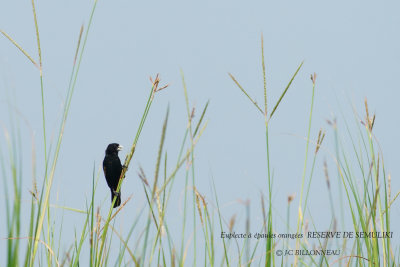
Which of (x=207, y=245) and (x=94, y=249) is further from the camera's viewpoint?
(x=207, y=245)

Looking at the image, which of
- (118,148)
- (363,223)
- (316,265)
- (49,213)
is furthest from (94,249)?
(118,148)

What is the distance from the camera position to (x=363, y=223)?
2.38 meters

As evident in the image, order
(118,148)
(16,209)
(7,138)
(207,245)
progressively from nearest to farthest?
1. (16,209)
2. (7,138)
3. (207,245)
4. (118,148)

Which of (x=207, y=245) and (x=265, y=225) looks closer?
(x=265, y=225)

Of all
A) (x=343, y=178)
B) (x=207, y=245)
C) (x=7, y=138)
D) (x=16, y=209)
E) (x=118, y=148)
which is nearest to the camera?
(x=16, y=209)

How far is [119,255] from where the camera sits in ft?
7.20

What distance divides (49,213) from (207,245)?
2.35ft

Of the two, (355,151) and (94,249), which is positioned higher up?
(355,151)

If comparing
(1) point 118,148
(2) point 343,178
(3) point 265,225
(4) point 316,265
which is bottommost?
(4) point 316,265

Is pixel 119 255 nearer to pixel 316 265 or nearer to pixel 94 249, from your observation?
pixel 94 249

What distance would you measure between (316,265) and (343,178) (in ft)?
1.43

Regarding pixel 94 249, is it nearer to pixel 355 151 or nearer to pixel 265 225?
pixel 265 225

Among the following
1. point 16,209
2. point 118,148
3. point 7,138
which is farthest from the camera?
point 118,148

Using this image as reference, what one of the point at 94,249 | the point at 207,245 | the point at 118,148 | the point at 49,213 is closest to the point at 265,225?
the point at 207,245
